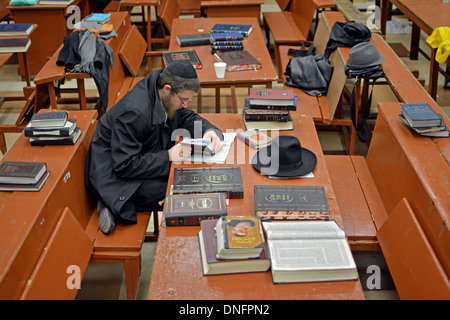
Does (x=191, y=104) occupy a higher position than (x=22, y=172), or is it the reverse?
(x=22, y=172)

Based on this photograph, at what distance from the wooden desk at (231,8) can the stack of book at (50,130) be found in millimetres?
3716

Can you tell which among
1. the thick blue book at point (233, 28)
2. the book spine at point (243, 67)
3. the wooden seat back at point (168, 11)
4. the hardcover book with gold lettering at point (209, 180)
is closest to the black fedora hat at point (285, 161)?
the hardcover book with gold lettering at point (209, 180)

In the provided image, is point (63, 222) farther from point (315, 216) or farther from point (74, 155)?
point (315, 216)

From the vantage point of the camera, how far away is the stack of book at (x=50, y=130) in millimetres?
2887

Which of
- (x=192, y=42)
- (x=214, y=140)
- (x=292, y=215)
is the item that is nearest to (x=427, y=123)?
(x=292, y=215)

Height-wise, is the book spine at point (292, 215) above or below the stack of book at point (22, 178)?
below

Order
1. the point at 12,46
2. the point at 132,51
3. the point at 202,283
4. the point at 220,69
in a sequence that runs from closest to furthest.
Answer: the point at 202,283, the point at 220,69, the point at 12,46, the point at 132,51

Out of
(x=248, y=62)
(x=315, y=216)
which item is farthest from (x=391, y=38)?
(x=315, y=216)

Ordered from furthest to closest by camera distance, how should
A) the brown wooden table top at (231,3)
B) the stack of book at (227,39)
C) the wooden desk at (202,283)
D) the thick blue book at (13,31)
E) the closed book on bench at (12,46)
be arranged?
1. the brown wooden table top at (231,3)
2. the thick blue book at (13,31)
3. the closed book on bench at (12,46)
4. the stack of book at (227,39)
5. the wooden desk at (202,283)

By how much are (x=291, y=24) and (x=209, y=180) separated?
4.22 m

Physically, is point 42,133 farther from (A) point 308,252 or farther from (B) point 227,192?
(A) point 308,252

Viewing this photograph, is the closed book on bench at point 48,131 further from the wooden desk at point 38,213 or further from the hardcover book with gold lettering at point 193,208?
the hardcover book with gold lettering at point 193,208

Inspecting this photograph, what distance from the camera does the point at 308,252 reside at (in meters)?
2.12
